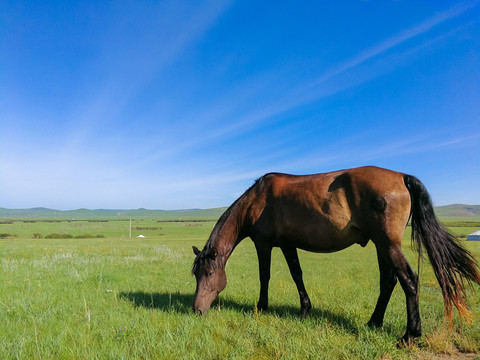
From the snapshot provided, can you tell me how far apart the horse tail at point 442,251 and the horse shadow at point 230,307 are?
3.83 feet

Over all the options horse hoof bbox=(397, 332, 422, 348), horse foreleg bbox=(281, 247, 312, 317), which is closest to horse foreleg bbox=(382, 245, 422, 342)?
horse hoof bbox=(397, 332, 422, 348)

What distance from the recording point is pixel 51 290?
23.2ft

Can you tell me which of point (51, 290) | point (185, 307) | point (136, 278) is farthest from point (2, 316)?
point (136, 278)

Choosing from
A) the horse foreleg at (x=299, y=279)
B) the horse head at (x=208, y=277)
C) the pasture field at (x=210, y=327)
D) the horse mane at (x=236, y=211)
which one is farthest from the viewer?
the horse mane at (x=236, y=211)

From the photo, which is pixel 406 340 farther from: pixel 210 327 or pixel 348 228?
pixel 210 327

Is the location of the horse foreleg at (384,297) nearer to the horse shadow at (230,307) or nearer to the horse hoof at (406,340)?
the horse shadow at (230,307)

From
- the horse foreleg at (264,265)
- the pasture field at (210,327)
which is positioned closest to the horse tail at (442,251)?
the pasture field at (210,327)

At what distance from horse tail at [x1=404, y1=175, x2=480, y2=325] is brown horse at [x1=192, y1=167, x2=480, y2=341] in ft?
0.04

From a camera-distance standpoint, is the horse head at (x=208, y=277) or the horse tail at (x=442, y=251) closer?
the horse tail at (x=442, y=251)

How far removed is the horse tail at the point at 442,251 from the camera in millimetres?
4277

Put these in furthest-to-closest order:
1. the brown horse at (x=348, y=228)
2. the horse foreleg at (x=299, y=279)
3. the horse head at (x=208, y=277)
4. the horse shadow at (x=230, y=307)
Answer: the horse foreleg at (x=299, y=279), the horse head at (x=208, y=277), the horse shadow at (x=230, y=307), the brown horse at (x=348, y=228)

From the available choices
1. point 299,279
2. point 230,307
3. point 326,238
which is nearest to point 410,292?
point 326,238

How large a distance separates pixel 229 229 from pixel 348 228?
2.39 m

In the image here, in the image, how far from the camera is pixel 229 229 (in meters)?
5.93
